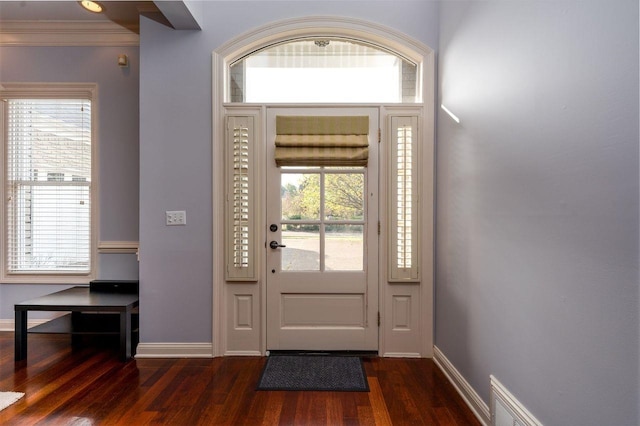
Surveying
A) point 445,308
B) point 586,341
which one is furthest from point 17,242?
point 586,341

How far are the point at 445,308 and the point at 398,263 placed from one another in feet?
1.55

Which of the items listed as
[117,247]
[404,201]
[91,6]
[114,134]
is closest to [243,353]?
[117,247]

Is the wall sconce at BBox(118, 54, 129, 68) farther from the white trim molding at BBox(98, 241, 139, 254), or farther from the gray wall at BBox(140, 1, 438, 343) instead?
the white trim molding at BBox(98, 241, 139, 254)

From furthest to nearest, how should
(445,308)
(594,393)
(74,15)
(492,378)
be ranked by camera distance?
(74,15)
(445,308)
(492,378)
(594,393)

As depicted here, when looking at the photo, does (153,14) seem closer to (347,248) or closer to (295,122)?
(295,122)

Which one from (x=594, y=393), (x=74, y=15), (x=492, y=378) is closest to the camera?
(x=594, y=393)

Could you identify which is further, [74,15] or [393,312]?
[74,15]

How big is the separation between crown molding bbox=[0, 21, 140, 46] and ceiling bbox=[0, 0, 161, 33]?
42 mm

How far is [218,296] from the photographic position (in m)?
2.80

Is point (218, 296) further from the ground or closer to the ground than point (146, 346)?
further from the ground

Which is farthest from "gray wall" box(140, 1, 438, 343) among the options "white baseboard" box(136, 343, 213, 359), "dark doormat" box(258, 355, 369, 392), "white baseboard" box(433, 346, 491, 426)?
"white baseboard" box(433, 346, 491, 426)

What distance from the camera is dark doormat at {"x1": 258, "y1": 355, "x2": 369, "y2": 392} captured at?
2293 mm

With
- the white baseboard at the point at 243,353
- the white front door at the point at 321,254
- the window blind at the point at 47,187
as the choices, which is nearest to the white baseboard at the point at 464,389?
the white front door at the point at 321,254

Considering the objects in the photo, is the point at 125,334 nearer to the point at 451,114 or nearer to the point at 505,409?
the point at 505,409
